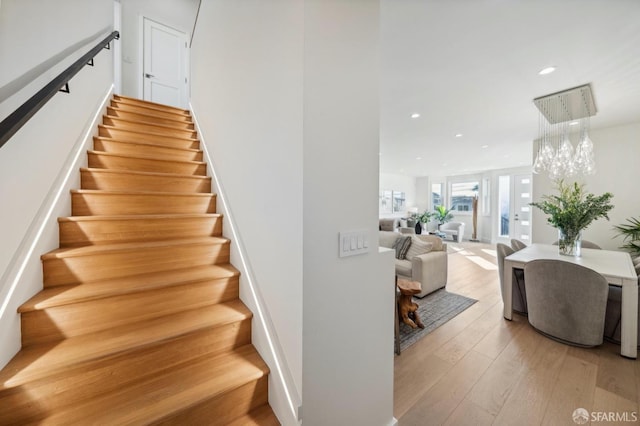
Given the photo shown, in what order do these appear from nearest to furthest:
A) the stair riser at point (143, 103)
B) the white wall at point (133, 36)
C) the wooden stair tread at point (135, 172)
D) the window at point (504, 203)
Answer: the wooden stair tread at point (135, 172)
the stair riser at point (143, 103)
the white wall at point (133, 36)
the window at point (504, 203)

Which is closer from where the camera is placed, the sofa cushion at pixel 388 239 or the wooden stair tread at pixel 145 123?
the wooden stair tread at pixel 145 123

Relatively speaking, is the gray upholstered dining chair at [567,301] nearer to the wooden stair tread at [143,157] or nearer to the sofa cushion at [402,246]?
the sofa cushion at [402,246]

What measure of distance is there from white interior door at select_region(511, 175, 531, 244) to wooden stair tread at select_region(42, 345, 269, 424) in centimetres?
947

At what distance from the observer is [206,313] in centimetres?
148

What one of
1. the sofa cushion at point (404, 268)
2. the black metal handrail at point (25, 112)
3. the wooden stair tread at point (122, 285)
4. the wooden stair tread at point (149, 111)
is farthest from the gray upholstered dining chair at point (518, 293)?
the wooden stair tread at point (149, 111)

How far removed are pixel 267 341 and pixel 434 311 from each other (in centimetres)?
253

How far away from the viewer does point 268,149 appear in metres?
1.34

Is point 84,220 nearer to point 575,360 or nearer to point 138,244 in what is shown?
point 138,244

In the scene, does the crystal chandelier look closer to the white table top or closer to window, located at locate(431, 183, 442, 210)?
the white table top

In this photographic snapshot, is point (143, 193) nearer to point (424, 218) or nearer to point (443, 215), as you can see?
point (424, 218)

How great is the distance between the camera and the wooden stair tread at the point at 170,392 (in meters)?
1.00

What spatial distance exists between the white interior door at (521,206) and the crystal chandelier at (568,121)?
4445 mm

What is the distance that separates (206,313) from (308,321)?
2.50 ft

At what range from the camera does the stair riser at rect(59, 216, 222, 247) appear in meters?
1.60
